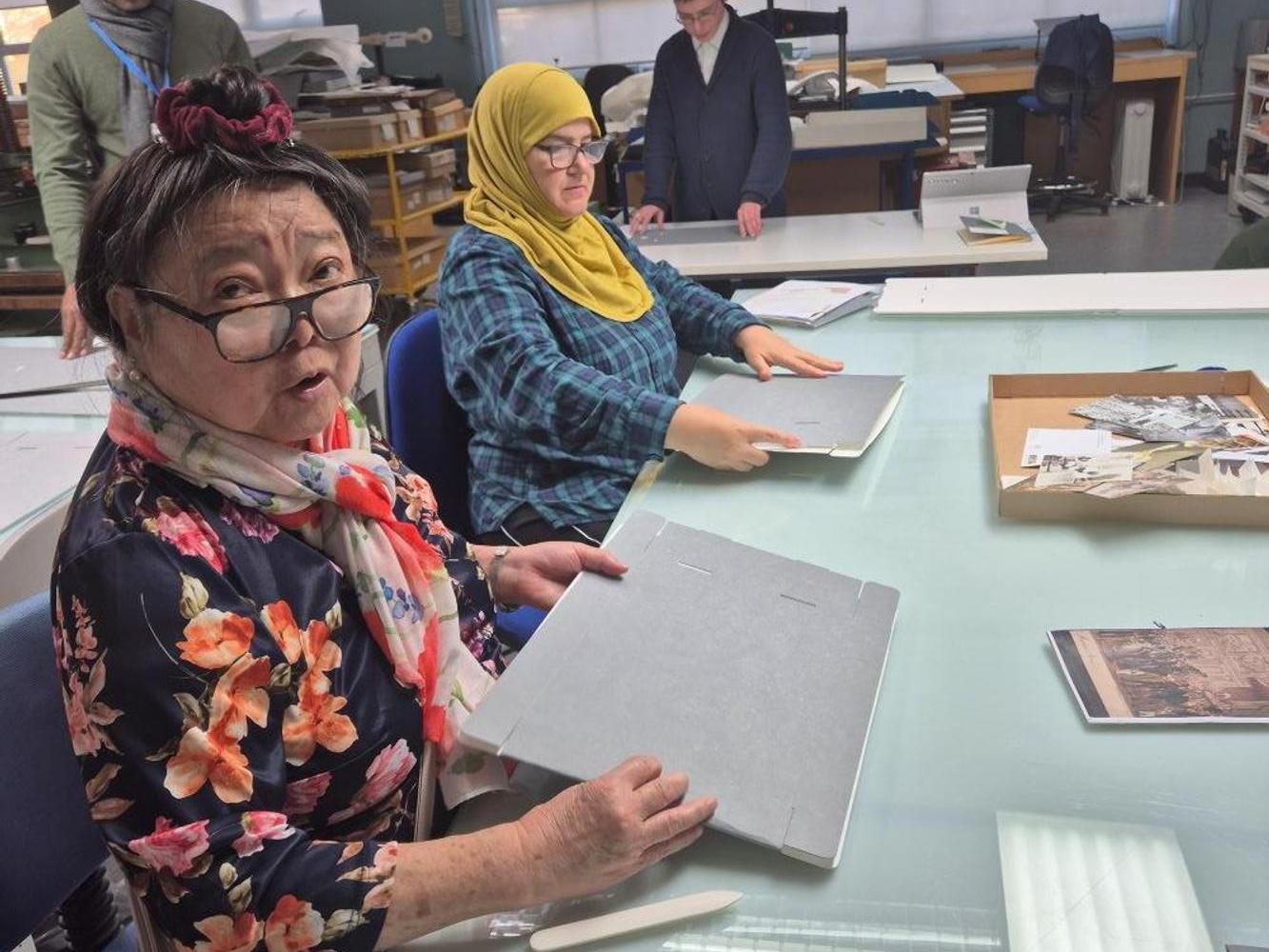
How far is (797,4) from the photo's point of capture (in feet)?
22.9

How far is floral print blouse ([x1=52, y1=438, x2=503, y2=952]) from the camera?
694 millimetres

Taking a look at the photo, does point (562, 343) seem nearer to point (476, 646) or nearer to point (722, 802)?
point (476, 646)

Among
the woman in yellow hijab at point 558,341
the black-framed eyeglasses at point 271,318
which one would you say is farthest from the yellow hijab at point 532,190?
the black-framed eyeglasses at point 271,318

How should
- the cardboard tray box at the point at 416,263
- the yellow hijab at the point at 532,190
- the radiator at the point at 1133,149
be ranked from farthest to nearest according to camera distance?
the radiator at the point at 1133,149
the cardboard tray box at the point at 416,263
the yellow hijab at the point at 532,190

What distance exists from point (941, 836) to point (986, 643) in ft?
0.91

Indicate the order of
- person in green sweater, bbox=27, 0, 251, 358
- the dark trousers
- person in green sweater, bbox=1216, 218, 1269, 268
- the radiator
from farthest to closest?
the radiator, person in green sweater, bbox=27, 0, 251, 358, person in green sweater, bbox=1216, 218, 1269, 268, the dark trousers

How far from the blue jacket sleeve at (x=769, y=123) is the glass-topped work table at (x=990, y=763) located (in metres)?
1.95

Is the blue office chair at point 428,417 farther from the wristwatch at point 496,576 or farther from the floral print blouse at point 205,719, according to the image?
the floral print blouse at point 205,719

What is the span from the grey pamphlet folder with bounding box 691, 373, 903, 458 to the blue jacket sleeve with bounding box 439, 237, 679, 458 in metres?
0.14

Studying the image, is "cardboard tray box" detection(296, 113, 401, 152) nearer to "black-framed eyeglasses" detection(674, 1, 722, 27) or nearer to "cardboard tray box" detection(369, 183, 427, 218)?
"cardboard tray box" detection(369, 183, 427, 218)

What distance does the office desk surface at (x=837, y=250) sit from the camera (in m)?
2.57

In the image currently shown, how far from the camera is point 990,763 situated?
0.82m

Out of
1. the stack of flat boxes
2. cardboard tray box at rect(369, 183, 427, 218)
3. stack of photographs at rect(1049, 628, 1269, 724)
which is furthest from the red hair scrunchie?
cardboard tray box at rect(369, 183, 427, 218)

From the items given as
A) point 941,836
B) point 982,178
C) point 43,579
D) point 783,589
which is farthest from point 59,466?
point 982,178
